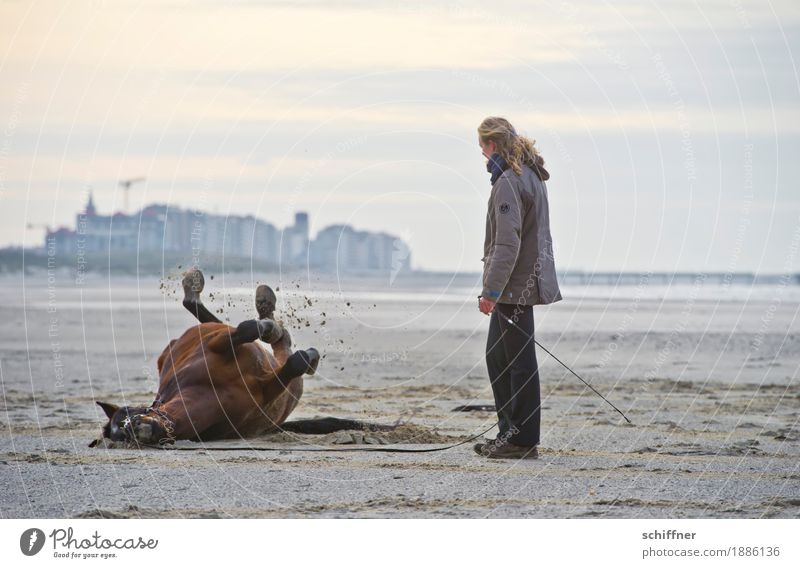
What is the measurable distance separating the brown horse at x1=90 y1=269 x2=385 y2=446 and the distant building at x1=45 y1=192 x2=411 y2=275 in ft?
5.55

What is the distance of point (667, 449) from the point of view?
11.9 m

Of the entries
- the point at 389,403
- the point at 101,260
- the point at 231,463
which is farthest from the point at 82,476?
the point at 101,260

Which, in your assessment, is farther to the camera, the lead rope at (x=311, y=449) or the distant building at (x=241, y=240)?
the distant building at (x=241, y=240)

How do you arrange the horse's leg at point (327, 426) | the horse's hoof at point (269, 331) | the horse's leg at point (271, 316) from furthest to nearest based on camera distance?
the horse's leg at point (327, 426), the horse's leg at point (271, 316), the horse's hoof at point (269, 331)

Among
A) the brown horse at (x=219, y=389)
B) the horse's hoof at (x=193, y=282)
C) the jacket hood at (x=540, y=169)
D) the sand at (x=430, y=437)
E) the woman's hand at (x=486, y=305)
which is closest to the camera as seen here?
the sand at (x=430, y=437)

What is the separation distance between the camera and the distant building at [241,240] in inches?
680

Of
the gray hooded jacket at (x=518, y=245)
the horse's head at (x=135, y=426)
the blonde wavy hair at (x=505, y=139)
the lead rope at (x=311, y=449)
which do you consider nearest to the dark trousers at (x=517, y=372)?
the gray hooded jacket at (x=518, y=245)

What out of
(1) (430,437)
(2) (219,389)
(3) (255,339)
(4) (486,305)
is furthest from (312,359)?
(4) (486,305)

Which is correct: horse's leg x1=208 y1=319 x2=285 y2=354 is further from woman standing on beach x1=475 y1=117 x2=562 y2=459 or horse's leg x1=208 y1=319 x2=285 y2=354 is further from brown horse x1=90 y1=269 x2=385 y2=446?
woman standing on beach x1=475 y1=117 x2=562 y2=459

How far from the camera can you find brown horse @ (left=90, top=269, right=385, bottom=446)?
1120 centimetres

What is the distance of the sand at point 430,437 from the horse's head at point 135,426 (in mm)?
138

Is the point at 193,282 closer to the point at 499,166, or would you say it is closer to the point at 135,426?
the point at 135,426

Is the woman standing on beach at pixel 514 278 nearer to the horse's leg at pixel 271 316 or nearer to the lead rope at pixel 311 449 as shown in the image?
the lead rope at pixel 311 449
